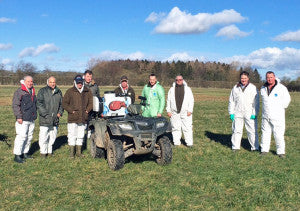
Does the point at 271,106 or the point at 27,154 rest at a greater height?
the point at 271,106

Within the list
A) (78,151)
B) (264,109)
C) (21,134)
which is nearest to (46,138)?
(21,134)

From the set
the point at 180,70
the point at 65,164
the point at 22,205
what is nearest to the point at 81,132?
the point at 65,164

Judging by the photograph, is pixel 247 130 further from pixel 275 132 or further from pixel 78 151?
pixel 78 151

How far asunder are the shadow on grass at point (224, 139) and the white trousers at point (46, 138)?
5399mm

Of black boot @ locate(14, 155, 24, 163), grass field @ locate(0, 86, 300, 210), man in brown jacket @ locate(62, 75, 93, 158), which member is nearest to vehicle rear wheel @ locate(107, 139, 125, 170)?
grass field @ locate(0, 86, 300, 210)

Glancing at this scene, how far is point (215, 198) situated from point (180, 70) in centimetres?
11097

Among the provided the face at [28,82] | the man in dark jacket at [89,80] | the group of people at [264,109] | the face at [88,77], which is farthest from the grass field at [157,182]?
the face at [88,77]

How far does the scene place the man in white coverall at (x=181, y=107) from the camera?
927 centimetres

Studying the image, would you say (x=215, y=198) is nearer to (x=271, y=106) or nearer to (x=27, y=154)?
(x=271, y=106)

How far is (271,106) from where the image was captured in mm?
7957

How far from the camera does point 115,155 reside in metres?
6.77

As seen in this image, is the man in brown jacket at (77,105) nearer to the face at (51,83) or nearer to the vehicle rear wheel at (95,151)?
the face at (51,83)

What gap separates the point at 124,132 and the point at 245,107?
12.6ft

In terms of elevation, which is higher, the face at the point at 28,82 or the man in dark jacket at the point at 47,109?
the face at the point at 28,82
